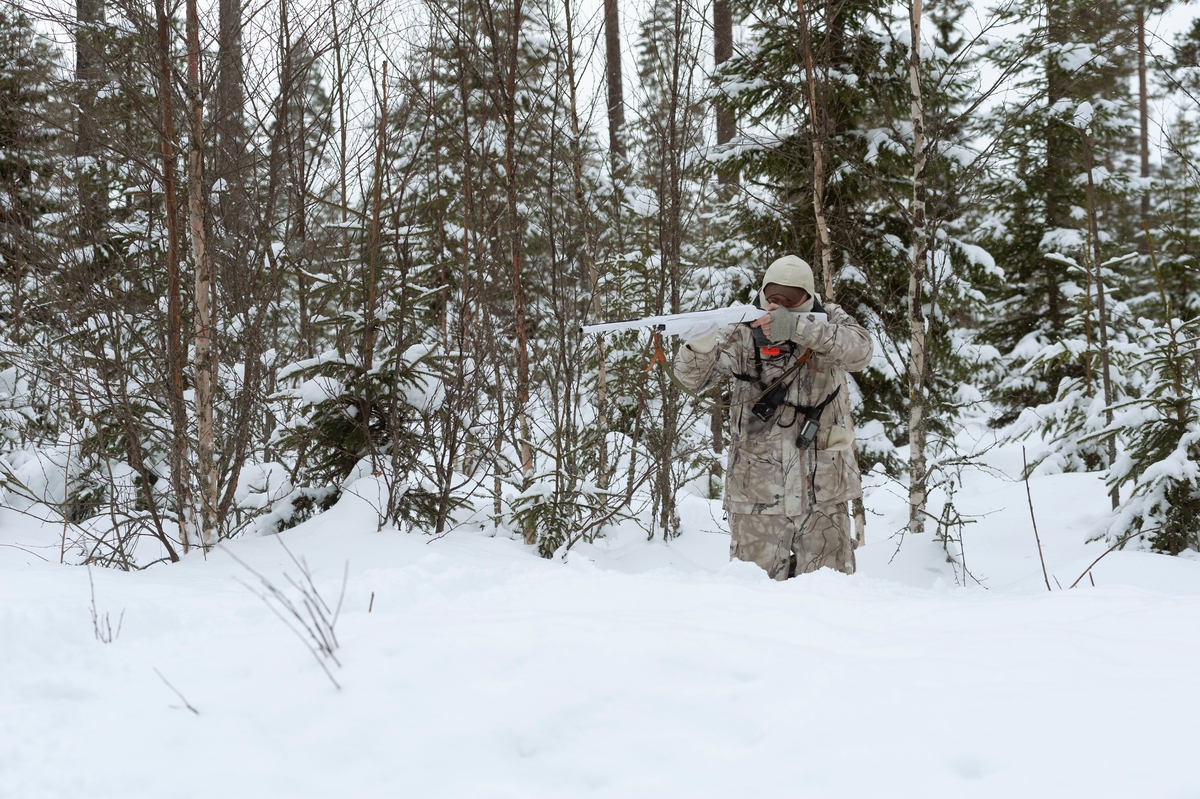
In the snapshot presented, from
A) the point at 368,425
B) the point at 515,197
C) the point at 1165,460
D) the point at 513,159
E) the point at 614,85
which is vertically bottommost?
the point at 1165,460

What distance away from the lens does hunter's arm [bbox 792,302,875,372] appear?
4086 millimetres

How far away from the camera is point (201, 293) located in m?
4.46

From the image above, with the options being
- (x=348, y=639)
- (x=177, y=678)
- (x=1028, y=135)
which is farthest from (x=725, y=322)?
(x=1028, y=135)

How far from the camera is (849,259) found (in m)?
7.93

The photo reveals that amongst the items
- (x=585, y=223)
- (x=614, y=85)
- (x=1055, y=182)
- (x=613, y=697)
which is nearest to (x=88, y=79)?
(x=585, y=223)

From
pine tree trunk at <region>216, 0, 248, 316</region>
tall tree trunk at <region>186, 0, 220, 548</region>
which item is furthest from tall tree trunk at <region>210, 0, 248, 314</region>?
tall tree trunk at <region>186, 0, 220, 548</region>

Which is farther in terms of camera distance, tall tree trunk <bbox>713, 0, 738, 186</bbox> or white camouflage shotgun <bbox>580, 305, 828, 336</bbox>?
tall tree trunk <bbox>713, 0, 738, 186</bbox>

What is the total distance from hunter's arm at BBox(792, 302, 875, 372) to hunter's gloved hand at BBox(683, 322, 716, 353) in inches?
17.3

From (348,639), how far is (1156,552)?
547 cm

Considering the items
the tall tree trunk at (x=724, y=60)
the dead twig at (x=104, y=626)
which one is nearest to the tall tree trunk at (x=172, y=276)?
the dead twig at (x=104, y=626)

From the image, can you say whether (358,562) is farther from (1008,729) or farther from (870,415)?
(870,415)

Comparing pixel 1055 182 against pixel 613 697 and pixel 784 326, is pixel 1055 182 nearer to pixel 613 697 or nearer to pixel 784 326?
pixel 784 326

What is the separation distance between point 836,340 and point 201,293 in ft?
12.0

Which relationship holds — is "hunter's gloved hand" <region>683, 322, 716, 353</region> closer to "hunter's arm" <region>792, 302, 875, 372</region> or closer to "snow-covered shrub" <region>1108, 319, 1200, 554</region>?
"hunter's arm" <region>792, 302, 875, 372</region>
